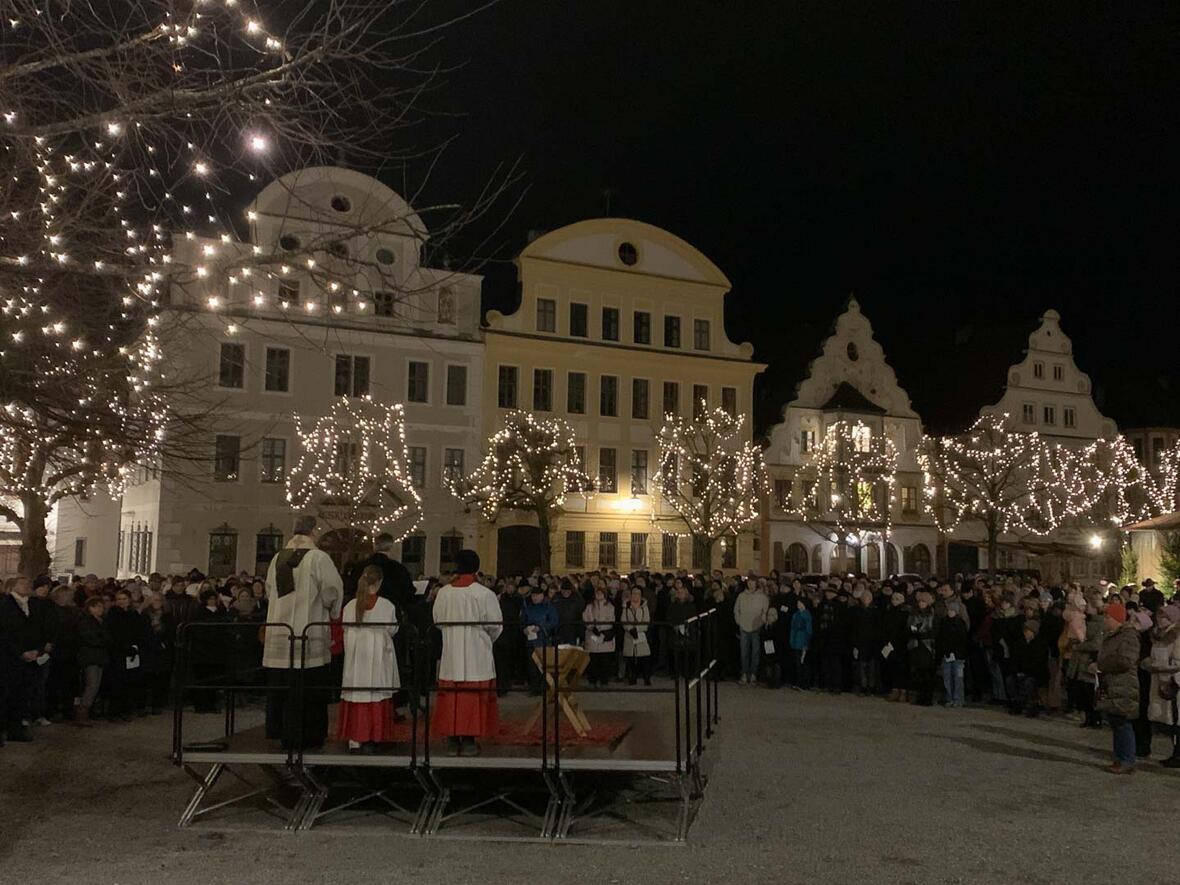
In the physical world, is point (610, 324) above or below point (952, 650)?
above

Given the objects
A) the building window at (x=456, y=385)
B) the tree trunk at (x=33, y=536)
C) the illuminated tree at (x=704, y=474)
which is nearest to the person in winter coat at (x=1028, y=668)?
the tree trunk at (x=33, y=536)

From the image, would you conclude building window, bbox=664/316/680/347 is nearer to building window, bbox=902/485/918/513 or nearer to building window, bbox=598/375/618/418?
building window, bbox=598/375/618/418

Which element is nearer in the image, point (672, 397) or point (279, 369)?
point (279, 369)

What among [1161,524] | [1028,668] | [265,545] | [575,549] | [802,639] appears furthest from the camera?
[575,549]

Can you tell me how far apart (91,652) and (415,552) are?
82.2 feet

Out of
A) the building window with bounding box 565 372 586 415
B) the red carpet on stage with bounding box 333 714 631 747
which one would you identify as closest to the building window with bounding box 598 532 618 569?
the building window with bounding box 565 372 586 415

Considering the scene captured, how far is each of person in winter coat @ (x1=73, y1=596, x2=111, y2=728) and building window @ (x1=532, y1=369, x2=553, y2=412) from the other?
93.9 ft

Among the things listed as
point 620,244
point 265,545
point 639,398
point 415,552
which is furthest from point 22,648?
point 620,244

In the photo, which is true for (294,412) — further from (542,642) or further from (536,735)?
(536,735)

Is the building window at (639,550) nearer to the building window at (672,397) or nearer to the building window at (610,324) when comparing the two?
the building window at (672,397)

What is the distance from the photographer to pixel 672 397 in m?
45.5

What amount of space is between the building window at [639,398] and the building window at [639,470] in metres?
1.38

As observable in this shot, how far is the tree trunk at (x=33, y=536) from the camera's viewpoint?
25422 millimetres

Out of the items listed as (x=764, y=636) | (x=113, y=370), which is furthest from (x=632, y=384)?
(x=113, y=370)
